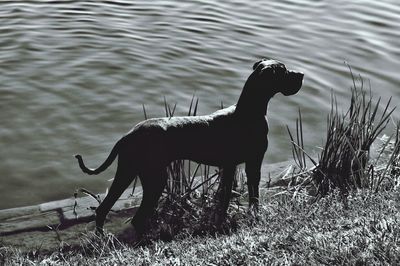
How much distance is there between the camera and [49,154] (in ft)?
21.8

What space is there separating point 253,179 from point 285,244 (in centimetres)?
86

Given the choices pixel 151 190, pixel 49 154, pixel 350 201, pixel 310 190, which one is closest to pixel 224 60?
pixel 49 154

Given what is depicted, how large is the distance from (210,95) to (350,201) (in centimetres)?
343

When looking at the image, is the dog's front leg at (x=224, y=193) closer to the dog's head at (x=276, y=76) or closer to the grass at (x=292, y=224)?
the grass at (x=292, y=224)

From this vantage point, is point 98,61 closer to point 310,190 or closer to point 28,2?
point 28,2

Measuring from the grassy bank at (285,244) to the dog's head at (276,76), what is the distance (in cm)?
88

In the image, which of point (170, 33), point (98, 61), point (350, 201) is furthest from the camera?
point (170, 33)

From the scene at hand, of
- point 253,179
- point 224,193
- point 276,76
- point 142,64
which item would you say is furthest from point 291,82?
point 142,64

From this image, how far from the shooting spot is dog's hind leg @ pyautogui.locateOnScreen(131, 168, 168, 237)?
4242 mm

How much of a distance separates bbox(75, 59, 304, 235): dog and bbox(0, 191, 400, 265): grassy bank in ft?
1.03

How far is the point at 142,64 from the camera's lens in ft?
29.1

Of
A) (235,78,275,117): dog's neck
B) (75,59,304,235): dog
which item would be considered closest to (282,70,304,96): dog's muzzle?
(75,59,304,235): dog

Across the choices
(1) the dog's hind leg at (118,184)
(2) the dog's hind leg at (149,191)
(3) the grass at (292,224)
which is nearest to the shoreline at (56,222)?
(3) the grass at (292,224)

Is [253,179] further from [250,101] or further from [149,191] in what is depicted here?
[149,191]
